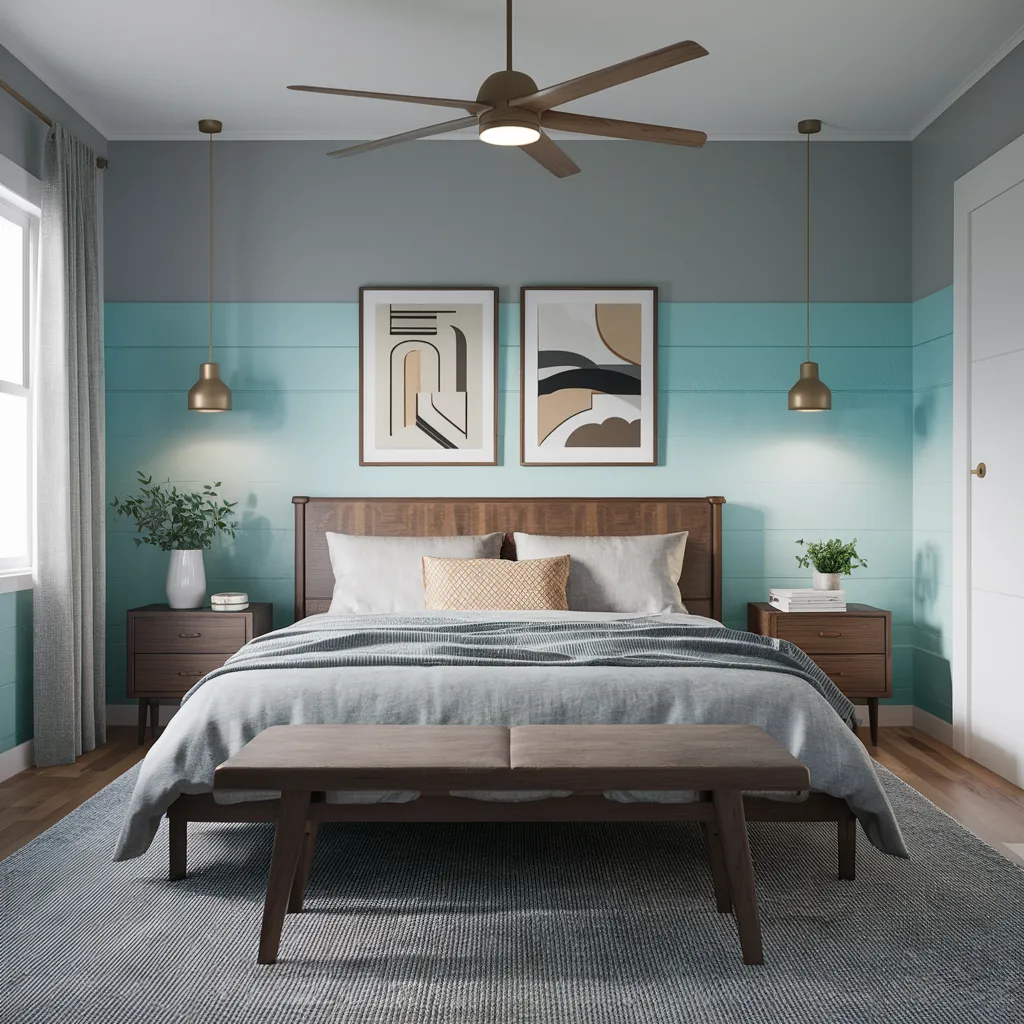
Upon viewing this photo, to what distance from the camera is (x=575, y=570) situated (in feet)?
14.4

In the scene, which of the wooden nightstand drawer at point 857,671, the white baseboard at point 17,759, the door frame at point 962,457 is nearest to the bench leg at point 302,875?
the white baseboard at point 17,759

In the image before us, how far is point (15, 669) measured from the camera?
3932mm

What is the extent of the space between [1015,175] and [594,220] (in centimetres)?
193

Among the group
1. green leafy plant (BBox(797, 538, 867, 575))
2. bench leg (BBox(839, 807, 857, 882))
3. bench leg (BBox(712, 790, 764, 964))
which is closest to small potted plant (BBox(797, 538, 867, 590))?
green leafy plant (BBox(797, 538, 867, 575))

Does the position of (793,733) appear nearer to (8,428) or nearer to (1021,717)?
(1021,717)

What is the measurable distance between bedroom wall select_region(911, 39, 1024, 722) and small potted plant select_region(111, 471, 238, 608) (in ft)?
11.5

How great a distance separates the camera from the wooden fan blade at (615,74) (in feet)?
8.01

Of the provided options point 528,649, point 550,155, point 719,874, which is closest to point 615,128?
point 550,155

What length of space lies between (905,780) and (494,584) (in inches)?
73.5

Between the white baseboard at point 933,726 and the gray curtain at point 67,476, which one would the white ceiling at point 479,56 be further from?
the white baseboard at point 933,726

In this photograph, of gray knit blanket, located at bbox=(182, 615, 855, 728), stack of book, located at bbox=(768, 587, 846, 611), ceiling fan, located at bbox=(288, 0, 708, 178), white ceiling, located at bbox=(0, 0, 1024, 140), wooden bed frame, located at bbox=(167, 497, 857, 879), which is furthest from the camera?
wooden bed frame, located at bbox=(167, 497, 857, 879)

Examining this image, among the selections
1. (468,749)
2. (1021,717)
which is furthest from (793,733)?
(1021,717)

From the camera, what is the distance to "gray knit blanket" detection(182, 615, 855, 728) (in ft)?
9.52

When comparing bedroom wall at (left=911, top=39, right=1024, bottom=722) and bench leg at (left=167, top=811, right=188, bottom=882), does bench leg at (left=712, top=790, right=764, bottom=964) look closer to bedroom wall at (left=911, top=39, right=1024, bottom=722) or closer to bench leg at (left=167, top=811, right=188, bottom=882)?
bench leg at (left=167, top=811, right=188, bottom=882)
